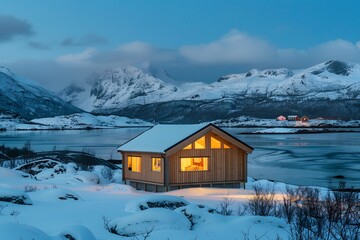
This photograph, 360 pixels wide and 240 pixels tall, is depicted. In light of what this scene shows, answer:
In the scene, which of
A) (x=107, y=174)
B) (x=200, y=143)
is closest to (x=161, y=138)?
(x=200, y=143)

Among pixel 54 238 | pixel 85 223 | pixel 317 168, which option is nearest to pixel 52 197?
pixel 85 223

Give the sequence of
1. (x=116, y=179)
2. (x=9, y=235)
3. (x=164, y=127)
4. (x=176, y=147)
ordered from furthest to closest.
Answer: (x=116, y=179) < (x=164, y=127) < (x=176, y=147) < (x=9, y=235)

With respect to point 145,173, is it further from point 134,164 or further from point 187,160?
point 187,160

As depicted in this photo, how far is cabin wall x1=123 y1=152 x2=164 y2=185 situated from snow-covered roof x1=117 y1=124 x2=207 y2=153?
338 mm

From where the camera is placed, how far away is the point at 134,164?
1367 inches

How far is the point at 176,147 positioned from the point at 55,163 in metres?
14.0

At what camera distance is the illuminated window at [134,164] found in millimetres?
34350

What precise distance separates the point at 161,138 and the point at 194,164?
2.87 meters

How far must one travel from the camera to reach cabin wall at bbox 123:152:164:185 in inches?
1276

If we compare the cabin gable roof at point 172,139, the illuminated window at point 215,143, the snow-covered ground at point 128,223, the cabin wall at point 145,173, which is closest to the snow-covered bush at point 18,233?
the snow-covered ground at point 128,223

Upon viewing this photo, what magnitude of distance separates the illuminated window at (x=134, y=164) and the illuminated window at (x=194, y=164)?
120 inches

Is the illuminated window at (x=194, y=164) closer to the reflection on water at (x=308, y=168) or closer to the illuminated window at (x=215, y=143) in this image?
the illuminated window at (x=215, y=143)

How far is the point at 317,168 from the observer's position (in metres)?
59.6

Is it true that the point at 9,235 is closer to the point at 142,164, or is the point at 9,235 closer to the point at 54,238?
the point at 54,238
